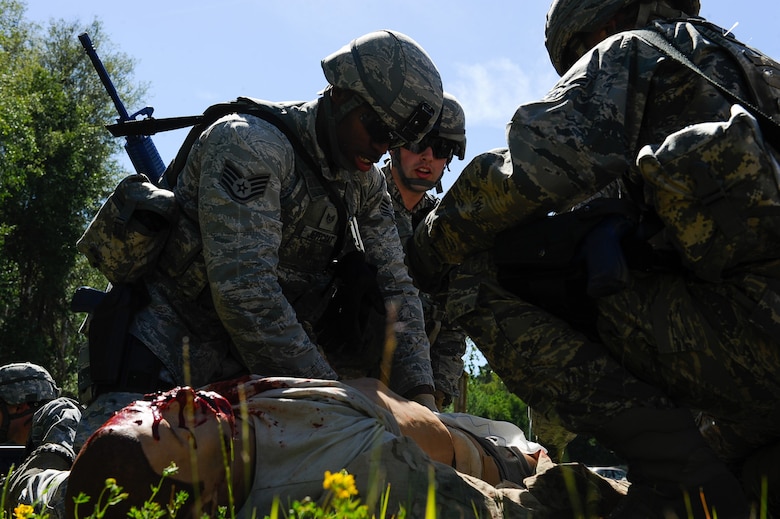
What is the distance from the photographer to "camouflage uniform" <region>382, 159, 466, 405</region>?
6023 mm

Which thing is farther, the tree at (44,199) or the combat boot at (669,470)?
the tree at (44,199)

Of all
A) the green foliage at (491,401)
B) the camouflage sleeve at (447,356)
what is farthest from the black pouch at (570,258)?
the green foliage at (491,401)

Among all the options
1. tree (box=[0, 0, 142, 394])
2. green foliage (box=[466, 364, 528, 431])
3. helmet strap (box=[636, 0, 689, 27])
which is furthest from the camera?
tree (box=[0, 0, 142, 394])

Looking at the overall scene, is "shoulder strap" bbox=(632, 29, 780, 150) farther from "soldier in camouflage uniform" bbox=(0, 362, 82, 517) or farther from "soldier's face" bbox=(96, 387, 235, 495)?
"soldier in camouflage uniform" bbox=(0, 362, 82, 517)

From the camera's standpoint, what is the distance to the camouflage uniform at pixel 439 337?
6.02m

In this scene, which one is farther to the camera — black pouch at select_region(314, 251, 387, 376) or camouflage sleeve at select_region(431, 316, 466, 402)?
camouflage sleeve at select_region(431, 316, 466, 402)

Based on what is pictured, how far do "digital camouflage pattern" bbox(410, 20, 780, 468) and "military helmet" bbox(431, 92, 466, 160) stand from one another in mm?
2777

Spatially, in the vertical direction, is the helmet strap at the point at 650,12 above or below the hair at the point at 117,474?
above

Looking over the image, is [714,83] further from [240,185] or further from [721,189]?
[240,185]

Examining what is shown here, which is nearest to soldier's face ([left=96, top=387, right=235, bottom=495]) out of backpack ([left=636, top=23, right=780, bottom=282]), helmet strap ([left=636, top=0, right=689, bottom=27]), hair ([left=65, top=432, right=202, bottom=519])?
hair ([left=65, top=432, right=202, bottom=519])

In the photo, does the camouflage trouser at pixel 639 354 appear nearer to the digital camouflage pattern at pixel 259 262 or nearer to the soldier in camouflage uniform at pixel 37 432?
the digital camouflage pattern at pixel 259 262

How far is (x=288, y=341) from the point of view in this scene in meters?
4.11

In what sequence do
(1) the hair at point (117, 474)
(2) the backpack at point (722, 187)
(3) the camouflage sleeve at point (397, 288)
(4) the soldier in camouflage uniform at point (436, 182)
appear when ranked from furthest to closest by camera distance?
1. (4) the soldier in camouflage uniform at point (436, 182)
2. (3) the camouflage sleeve at point (397, 288)
3. (2) the backpack at point (722, 187)
4. (1) the hair at point (117, 474)

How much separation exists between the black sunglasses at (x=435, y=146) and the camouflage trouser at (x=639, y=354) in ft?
9.08
